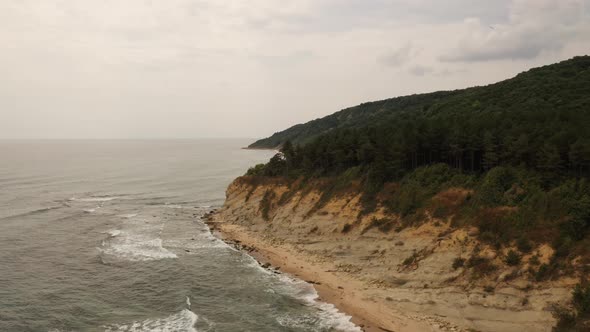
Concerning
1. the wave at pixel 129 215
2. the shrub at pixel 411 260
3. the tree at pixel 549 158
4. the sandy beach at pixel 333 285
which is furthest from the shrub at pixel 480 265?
the wave at pixel 129 215

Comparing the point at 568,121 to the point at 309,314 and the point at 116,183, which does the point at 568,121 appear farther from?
the point at 116,183

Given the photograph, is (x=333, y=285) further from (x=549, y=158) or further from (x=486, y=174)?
(x=549, y=158)

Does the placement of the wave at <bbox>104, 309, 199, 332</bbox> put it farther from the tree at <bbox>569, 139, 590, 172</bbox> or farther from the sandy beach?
the tree at <bbox>569, 139, 590, 172</bbox>

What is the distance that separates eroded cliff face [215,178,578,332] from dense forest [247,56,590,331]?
1.51 meters

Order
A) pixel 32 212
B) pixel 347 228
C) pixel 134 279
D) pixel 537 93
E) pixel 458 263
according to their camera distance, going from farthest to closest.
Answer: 1. pixel 537 93
2. pixel 32 212
3. pixel 347 228
4. pixel 134 279
5. pixel 458 263

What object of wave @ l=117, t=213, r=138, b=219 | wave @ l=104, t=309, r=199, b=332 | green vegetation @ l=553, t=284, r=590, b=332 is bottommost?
wave @ l=104, t=309, r=199, b=332

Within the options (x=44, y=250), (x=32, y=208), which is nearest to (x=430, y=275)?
(x=44, y=250)

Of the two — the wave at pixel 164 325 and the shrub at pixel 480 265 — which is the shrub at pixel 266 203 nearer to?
the wave at pixel 164 325

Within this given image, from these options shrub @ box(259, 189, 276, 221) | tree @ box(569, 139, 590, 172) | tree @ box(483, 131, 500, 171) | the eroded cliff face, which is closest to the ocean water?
the eroded cliff face

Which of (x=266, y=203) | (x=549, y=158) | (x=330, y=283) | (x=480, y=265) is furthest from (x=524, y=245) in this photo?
(x=266, y=203)

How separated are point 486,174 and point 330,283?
73.4ft

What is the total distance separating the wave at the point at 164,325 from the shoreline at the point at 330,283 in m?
13.2

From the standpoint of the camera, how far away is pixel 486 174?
47969mm

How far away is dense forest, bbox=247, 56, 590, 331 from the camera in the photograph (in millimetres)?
37781
